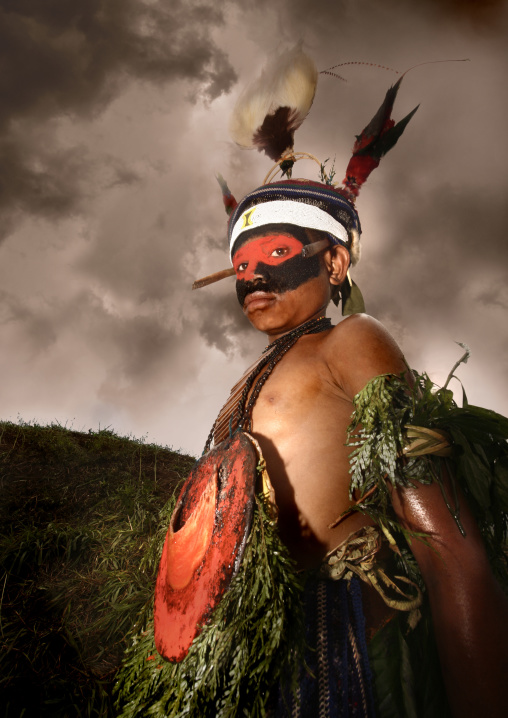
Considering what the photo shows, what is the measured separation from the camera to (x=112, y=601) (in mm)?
3064

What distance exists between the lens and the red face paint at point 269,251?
219 cm

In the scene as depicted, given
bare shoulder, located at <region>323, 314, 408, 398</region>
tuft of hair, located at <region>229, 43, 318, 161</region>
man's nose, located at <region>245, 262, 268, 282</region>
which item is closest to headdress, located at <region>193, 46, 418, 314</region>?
tuft of hair, located at <region>229, 43, 318, 161</region>

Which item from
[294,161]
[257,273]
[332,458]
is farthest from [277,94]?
[332,458]

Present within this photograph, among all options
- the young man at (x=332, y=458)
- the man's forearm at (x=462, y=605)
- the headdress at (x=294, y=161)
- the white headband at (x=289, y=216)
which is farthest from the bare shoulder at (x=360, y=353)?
the white headband at (x=289, y=216)

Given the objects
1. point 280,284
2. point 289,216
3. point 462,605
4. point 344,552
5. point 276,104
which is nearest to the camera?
point 462,605

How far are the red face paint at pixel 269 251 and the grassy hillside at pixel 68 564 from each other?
67.4 inches

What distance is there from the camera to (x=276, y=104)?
2768mm

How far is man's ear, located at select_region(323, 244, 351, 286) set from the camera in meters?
2.31

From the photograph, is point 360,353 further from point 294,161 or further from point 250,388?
point 294,161

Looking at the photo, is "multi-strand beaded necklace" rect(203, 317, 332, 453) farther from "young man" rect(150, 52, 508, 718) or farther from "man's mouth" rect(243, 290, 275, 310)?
"man's mouth" rect(243, 290, 275, 310)

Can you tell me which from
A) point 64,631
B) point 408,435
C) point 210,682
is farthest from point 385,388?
point 64,631

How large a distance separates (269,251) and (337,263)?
43cm

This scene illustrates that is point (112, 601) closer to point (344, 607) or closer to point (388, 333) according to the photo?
point (344, 607)

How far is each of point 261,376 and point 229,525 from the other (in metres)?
0.79
